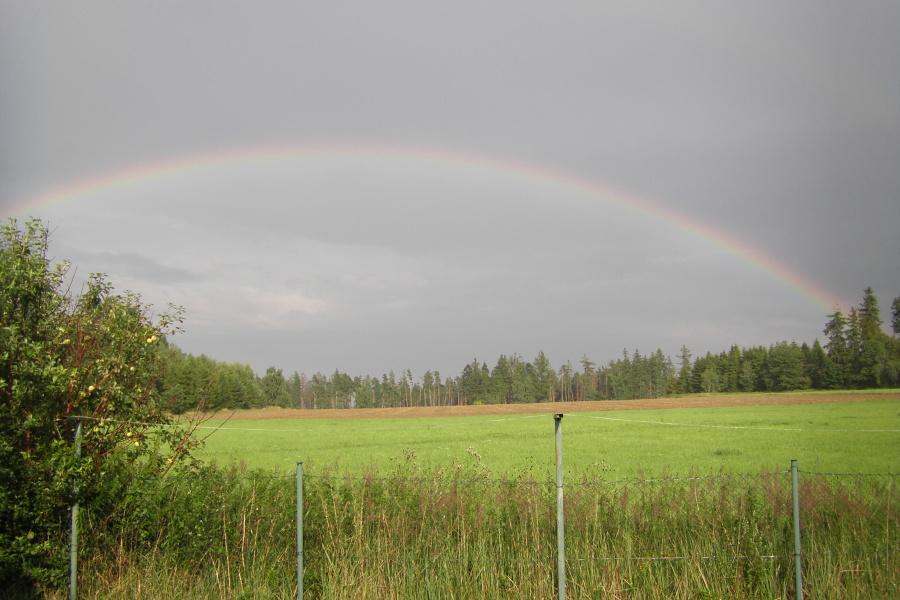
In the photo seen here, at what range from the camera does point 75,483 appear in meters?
6.43

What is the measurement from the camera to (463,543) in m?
6.64

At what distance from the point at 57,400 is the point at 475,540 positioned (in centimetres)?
497

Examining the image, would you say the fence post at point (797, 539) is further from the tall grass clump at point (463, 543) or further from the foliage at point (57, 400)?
the foliage at point (57, 400)

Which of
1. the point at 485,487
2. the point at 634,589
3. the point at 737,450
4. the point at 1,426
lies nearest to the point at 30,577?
the point at 1,426

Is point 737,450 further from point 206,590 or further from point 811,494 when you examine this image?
point 206,590

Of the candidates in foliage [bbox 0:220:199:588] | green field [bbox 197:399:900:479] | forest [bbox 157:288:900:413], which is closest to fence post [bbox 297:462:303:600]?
foliage [bbox 0:220:199:588]

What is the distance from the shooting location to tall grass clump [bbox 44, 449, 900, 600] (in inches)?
250

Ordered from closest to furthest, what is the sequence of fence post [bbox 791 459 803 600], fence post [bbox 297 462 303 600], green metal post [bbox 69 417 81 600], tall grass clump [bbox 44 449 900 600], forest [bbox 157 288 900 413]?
fence post [bbox 297 462 303 600], fence post [bbox 791 459 803 600], green metal post [bbox 69 417 81 600], tall grass clump [bbox 44 449 900 600], forest [bbox 157 288 900 413]

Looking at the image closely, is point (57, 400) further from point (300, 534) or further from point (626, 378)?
point (626, 378)

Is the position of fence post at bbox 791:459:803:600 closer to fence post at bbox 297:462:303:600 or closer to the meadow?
the meadow

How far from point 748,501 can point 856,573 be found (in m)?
1.18

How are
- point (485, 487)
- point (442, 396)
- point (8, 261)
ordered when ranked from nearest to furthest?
point (8, 261)
point (485, 487)
point (442, 396)

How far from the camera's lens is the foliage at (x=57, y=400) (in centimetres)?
625

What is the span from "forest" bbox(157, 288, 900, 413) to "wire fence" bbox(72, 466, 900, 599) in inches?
2599
